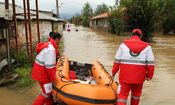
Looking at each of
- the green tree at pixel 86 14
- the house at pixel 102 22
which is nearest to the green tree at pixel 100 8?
the green tree at pixel 86 14

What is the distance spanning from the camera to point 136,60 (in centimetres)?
291

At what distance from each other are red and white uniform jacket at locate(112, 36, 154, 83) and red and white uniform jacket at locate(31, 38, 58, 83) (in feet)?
4.07

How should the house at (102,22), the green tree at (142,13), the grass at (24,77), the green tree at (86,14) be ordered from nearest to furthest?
the grass at (24,77) < the green tree at (142,13) < the house at (102,22) < the green tree at (86,14)

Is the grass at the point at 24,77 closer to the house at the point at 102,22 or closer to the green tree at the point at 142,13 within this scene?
the green tree at the point at 142,13

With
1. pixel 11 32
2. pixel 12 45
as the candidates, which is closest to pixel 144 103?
pixel 11 32

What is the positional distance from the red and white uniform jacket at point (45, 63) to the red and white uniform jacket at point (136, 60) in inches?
48.8

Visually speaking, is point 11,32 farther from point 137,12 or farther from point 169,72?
point 137,12

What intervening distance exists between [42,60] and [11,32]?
10.6 feet

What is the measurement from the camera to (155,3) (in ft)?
43.3

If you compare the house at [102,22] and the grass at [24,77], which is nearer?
the grass at [24,77]

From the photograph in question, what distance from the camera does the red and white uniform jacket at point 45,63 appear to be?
286 centimetres

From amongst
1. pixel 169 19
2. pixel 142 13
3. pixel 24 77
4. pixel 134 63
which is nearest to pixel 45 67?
pixel 134 63

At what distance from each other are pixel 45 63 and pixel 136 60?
158 centimetres

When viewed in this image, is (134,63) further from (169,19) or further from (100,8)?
(100,8)
